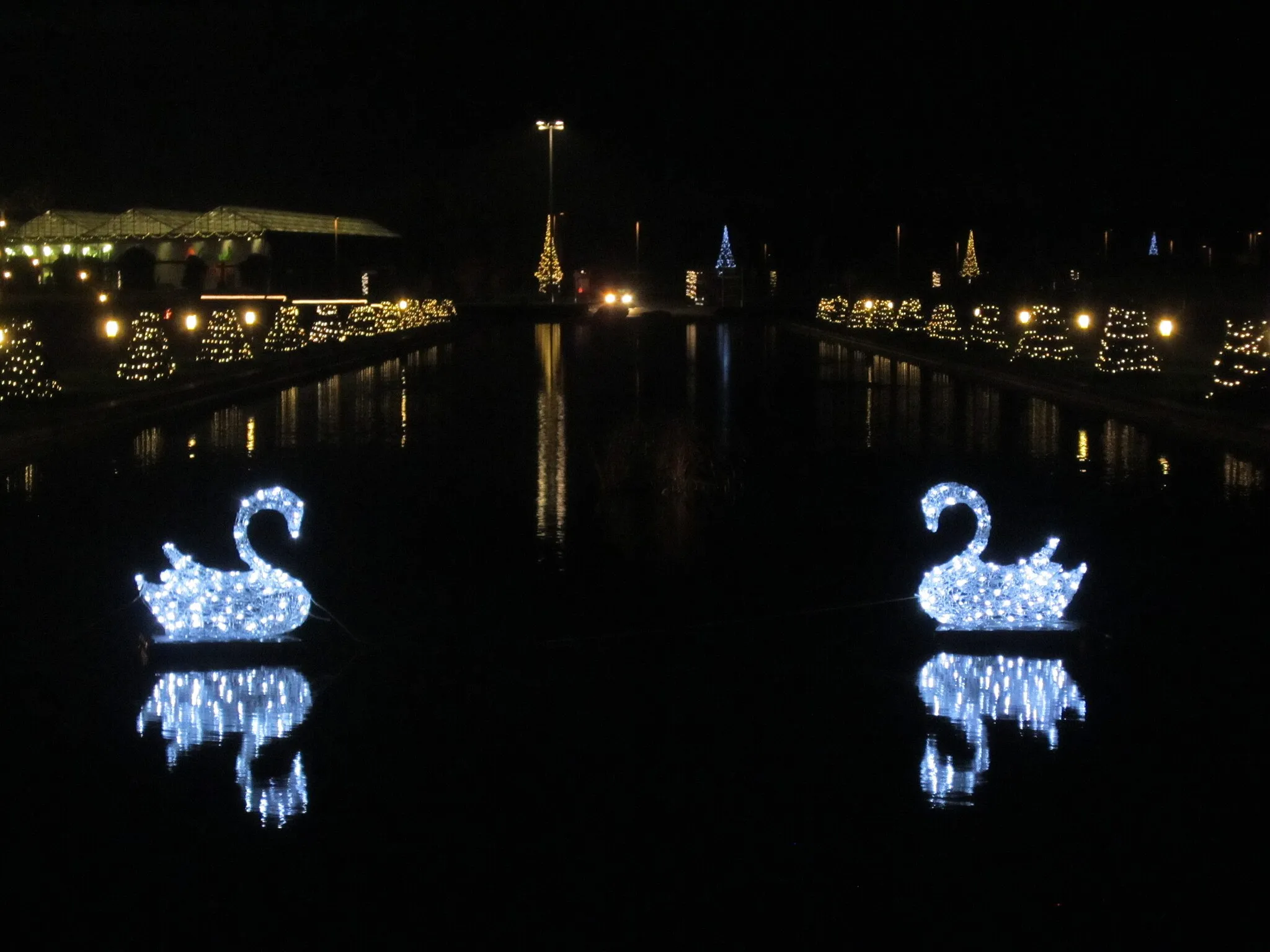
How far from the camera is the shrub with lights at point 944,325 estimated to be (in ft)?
181

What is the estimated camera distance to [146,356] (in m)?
34.6

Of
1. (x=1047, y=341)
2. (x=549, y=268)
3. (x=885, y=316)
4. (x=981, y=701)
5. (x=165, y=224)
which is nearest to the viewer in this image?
(x=981, y=701)

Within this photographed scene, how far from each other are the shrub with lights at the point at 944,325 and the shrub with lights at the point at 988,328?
571 mm

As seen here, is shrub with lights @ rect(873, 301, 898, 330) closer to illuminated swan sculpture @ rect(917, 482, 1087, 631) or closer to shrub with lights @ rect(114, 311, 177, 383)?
shrub with lights @ rect(114, 311, 177, 383)

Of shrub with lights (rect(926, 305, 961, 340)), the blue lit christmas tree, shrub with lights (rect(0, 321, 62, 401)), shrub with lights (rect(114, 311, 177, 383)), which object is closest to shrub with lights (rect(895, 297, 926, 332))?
shrub with lights (rect(926, 305, 961, 340))

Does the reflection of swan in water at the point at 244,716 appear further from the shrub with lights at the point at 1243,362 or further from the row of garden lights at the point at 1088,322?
the row of garden lights at the point at 1088,322

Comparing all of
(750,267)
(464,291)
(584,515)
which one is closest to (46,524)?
(584,515)

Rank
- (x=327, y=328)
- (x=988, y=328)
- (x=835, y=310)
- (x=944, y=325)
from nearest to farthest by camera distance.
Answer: (x=327, y=328) < (x=988, y=328) < (x=944, y=325) < (x=835, y=310)

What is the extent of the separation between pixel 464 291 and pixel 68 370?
71278mm

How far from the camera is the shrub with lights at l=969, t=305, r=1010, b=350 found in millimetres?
49781

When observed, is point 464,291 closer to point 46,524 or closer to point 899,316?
point 899,316

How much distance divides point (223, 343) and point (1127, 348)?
21.0 m

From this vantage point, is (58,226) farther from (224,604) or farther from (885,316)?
(224,604)

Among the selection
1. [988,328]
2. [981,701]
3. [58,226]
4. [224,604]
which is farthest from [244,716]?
[58,226]
